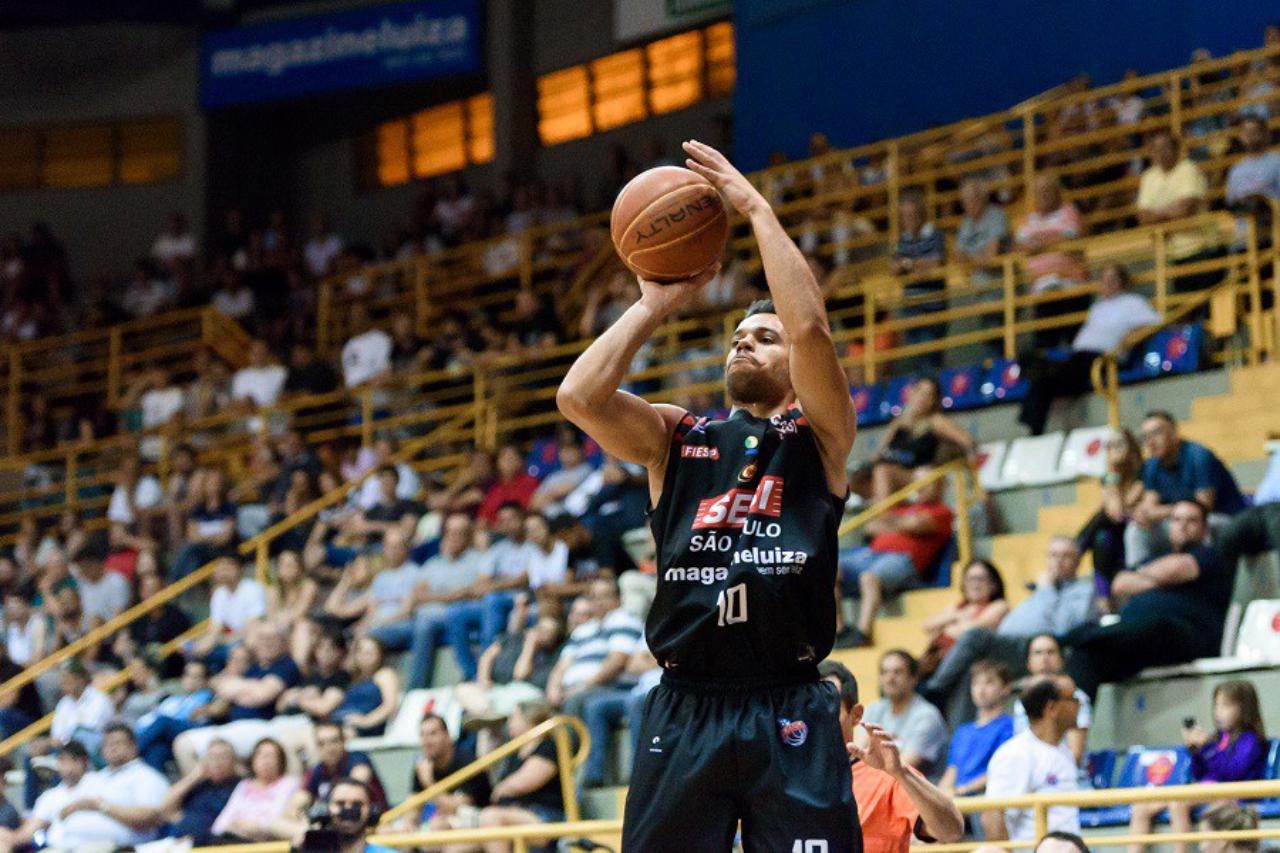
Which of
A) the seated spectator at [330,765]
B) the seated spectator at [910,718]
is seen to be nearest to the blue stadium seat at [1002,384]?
the seated spectator at [910,718]

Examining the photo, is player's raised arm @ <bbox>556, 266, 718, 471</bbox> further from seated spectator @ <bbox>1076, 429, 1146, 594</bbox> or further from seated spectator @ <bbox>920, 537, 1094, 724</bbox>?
seated spectator @ <bbox>1076, 429, 1146, 594</bbox>

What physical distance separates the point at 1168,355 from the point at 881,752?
22.2 ft

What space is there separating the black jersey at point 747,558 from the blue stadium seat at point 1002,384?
23.9ft

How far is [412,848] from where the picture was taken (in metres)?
8.13

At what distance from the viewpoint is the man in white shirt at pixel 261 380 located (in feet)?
54.8

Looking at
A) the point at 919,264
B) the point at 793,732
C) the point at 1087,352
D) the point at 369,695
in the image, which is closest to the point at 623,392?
the point at 793,732

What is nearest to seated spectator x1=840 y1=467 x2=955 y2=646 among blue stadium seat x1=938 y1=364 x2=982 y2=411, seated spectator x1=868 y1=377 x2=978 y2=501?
seated spectator x1=868 y1=377 x2=978 y2=501

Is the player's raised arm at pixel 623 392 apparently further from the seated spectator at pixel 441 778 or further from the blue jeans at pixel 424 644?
the blue jeans at pixel 424 644

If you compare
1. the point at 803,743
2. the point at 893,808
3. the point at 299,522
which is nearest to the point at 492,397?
the point at 299,522

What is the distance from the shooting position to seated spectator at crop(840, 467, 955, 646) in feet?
32.3

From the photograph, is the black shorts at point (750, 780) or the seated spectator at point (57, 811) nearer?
the black shorts at point (750, 780)

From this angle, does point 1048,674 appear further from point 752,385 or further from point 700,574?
point 700,574

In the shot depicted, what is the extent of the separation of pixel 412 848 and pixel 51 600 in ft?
21.6

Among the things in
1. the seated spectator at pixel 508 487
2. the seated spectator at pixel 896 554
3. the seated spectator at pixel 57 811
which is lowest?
the seated spectator at pixel 57 811
